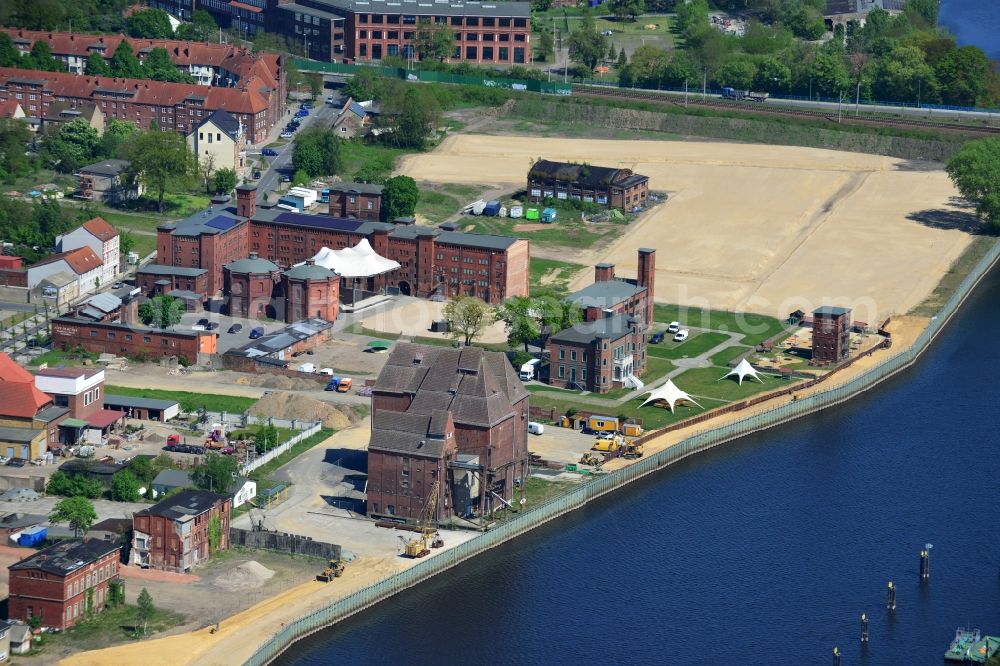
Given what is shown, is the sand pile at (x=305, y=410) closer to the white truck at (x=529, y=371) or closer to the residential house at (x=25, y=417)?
the residential house at (x=25, y=417)

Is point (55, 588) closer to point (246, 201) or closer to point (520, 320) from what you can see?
point (520, 320)

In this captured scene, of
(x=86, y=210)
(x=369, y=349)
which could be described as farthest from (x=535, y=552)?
(x=86, y=210)

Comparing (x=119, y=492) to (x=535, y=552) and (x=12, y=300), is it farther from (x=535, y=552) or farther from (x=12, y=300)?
(x=12, y=300)

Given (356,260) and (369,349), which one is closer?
(369,349)

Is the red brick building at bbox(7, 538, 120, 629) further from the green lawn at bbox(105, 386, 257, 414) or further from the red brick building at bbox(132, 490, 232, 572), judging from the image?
the green lawn at bbox(105, 386, 257, 414)

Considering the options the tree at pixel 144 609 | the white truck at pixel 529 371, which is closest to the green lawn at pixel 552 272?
the white truck at pixel 529 371
